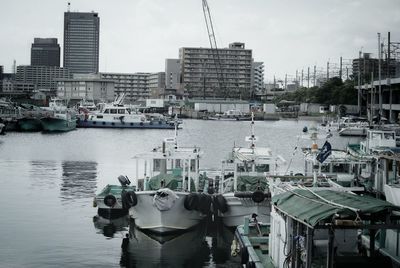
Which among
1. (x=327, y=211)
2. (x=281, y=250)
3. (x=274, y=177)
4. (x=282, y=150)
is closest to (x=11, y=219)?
(x=274, y=177)

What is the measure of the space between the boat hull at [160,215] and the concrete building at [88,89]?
135 m

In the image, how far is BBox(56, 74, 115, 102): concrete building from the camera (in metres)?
157

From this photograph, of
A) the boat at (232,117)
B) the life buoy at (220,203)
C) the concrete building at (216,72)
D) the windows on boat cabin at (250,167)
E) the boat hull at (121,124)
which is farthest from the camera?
the concrete building at (216,72)

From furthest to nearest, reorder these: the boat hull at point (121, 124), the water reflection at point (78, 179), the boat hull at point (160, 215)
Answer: the boat hull at point (121, 124) → the water reflection at point (78, 179) → the boat hull at point (160, 215)

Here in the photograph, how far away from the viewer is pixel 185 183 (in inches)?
943

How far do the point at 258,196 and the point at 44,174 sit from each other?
2148cm

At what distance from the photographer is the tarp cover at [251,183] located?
928 inches

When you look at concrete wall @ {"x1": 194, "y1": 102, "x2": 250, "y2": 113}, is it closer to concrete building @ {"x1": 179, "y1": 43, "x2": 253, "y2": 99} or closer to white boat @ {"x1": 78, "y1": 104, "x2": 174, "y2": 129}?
concrete building @ {"x1": 179, "y1": 43, "x2": 253, "y2": 99}

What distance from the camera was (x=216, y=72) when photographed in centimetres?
18325

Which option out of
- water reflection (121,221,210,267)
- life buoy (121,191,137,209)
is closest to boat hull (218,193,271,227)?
water reflection (121,221,210,267)

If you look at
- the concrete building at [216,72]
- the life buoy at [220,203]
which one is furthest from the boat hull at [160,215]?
the concrete building at [216,72]

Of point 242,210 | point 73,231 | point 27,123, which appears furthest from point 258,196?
point 27,123

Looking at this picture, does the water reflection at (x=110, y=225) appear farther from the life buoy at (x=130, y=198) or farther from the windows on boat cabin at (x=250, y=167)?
the windows on boat cabin at (x=250, y=167)

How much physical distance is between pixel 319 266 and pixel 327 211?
2.37 meters
